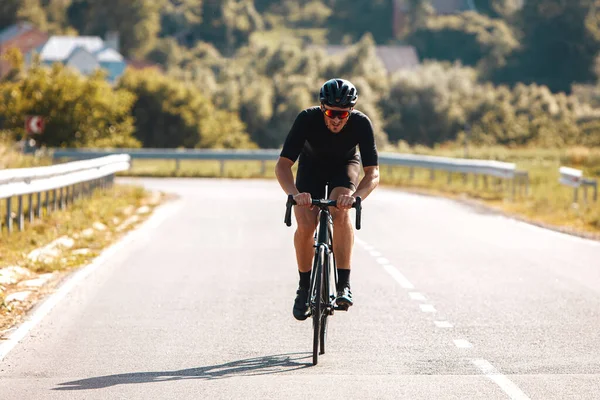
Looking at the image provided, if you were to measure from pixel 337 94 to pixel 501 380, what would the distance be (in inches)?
85.3

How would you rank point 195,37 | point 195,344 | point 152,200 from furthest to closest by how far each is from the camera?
point 195,37
point 152,200
point 195,344

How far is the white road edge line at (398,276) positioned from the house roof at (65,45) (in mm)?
122503

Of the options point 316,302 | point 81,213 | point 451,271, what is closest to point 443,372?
point 316,302

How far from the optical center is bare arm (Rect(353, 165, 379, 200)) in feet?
28.5

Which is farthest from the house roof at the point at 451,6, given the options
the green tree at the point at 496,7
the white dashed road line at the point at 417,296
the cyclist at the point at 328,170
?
the cyclist at the point at 328,170

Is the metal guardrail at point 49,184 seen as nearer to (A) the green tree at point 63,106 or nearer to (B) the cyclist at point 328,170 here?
(B) the cyclist at point 328,170

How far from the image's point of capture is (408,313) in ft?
35.1

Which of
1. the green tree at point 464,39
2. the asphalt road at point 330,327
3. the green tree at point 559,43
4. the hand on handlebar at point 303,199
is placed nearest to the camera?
the asphalt road at point 330,327

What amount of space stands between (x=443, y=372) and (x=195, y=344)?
6.56 ft

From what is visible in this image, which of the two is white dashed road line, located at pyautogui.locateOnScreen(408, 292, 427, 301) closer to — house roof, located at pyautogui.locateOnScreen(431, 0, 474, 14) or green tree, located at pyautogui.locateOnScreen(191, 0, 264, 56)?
green tree, located at pyautogui.locateOnScreen(191, 0, 264, 56)

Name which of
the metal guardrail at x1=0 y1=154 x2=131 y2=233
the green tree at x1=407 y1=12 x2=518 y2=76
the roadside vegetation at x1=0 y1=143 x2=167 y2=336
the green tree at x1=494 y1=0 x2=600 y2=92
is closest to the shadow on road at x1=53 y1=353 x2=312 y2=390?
the roadside vegetation at x1=0 y1=143 x2=167 y2=336

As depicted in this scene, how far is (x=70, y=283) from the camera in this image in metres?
12.5

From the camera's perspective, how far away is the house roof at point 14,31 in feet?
451

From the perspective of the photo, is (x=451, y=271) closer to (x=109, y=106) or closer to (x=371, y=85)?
(x=109, y=106)
